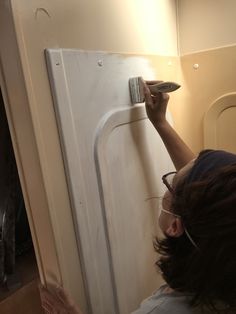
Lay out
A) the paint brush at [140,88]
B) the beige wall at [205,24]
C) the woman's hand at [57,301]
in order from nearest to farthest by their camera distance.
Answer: the woman's hand at [57,301] → the paint brush at [140,88] → the beige wall at [205,24]

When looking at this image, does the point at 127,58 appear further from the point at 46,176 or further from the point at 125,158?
the point at 46,176

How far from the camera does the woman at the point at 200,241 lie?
544mm

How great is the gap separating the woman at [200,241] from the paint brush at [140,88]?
0.30 meters

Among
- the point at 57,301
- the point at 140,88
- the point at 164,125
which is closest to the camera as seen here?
the point at 57,301

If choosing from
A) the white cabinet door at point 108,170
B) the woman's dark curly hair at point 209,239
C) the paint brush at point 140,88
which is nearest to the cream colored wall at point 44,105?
the white cabinet door at point 108,170

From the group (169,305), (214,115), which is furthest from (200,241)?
(214,115)

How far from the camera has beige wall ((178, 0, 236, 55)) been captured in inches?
47.3

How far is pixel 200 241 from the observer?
0.58 m

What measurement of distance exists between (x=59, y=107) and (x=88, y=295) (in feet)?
1.64

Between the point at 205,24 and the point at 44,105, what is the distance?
957mm

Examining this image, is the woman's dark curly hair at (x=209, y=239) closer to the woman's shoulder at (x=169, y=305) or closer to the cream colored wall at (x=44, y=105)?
the woman's shoulder at (x=169, y=305)

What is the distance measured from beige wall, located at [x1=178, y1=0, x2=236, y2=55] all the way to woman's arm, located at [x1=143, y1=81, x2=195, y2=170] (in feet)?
1.54

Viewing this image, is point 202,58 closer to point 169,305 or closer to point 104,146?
point 104,146

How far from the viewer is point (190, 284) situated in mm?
624
